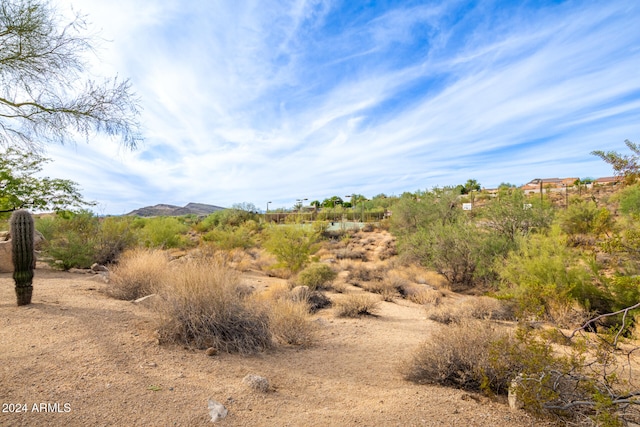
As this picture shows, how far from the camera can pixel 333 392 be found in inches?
177

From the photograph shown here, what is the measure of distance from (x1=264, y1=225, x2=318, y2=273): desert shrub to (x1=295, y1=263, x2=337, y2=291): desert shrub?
2.46 metres

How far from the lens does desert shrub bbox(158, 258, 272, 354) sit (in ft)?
18.7

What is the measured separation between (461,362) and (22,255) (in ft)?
27.4

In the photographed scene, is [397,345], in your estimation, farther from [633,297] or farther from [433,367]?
[633,297]

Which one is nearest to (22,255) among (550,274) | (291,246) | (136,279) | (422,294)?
(136,279)

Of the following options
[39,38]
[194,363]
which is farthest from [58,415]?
[39,38]

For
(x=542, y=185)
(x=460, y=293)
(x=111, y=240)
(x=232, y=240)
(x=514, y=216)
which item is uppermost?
(x=542, y=185)

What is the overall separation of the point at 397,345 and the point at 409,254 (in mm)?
10793

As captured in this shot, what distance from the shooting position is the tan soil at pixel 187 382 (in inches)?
142

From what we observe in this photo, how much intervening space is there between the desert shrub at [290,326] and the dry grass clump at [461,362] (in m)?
2.09

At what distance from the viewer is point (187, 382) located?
4355 millimetres

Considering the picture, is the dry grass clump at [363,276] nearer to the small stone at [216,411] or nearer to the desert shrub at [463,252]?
the desert shrub at [463,252]

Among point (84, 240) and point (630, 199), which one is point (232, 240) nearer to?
point (84, 240)

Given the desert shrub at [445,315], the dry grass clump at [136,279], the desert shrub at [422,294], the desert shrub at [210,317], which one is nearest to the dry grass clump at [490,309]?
the desert shrub at [445,315]
